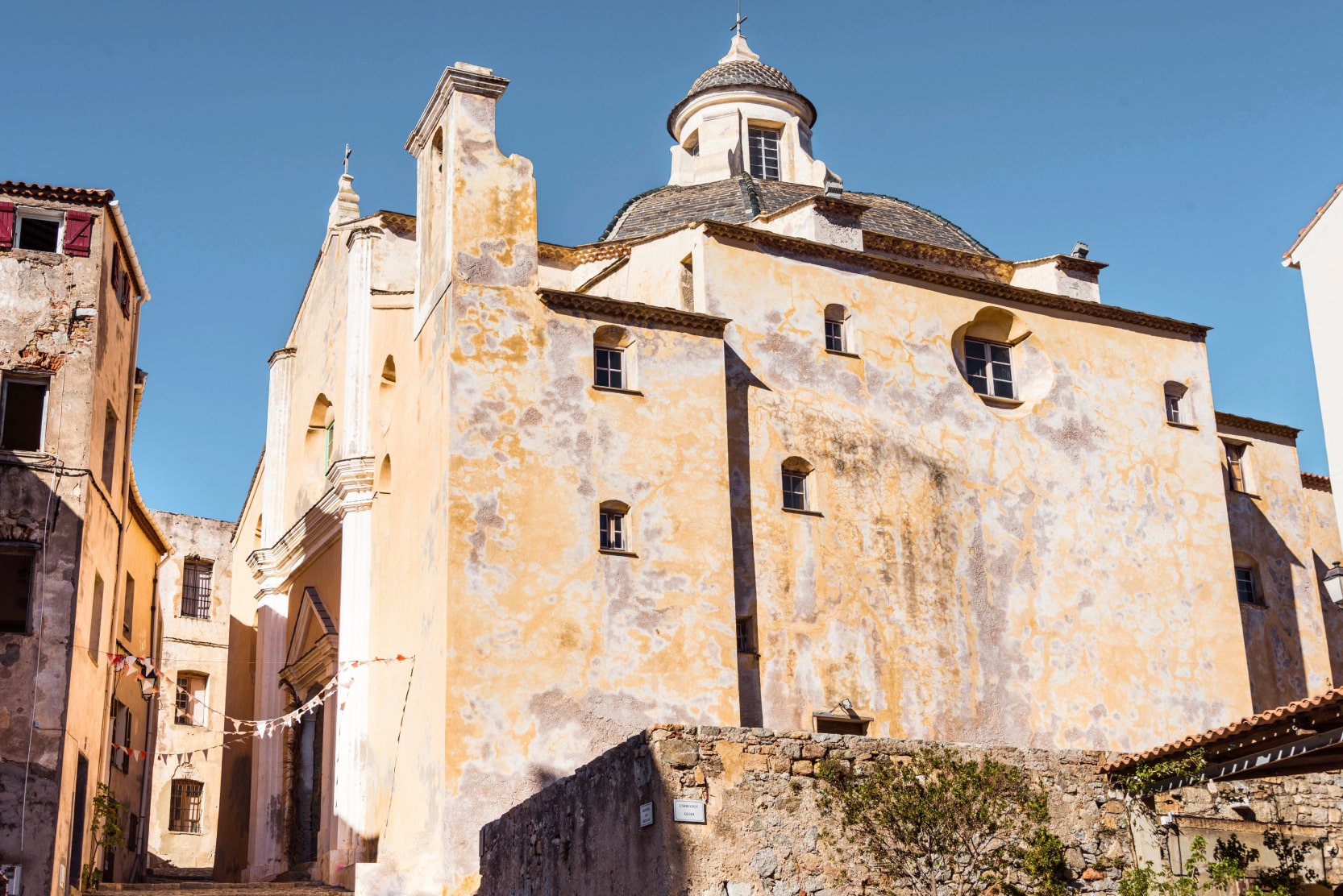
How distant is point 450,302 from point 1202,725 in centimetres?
1401

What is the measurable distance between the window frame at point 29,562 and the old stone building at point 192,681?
60.6 feet

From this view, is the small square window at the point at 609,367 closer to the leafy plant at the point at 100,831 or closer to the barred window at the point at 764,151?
the leafy plant at the point at 100,831

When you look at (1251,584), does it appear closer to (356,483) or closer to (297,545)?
(356,483)


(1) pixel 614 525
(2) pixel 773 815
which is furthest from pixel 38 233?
(2) pixel 773 815

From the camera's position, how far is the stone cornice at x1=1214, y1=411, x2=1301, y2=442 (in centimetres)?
3119

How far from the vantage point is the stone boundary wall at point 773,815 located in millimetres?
13250

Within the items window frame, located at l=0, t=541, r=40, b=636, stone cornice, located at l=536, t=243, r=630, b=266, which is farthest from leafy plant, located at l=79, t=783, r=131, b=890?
stone cornice, located at l=536, t=243, r=630, b=266

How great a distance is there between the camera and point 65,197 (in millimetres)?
23719

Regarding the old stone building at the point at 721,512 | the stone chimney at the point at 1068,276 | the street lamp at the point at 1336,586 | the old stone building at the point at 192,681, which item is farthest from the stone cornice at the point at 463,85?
the old stone building at the point at 192,681

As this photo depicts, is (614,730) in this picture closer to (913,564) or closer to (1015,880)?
(913,564)

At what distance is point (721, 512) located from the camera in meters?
23.3

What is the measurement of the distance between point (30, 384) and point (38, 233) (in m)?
2.49

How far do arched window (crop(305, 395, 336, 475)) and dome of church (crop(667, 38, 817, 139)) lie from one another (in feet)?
38.5

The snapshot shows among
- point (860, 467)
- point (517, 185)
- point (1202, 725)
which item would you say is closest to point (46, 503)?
point (517, 185)
